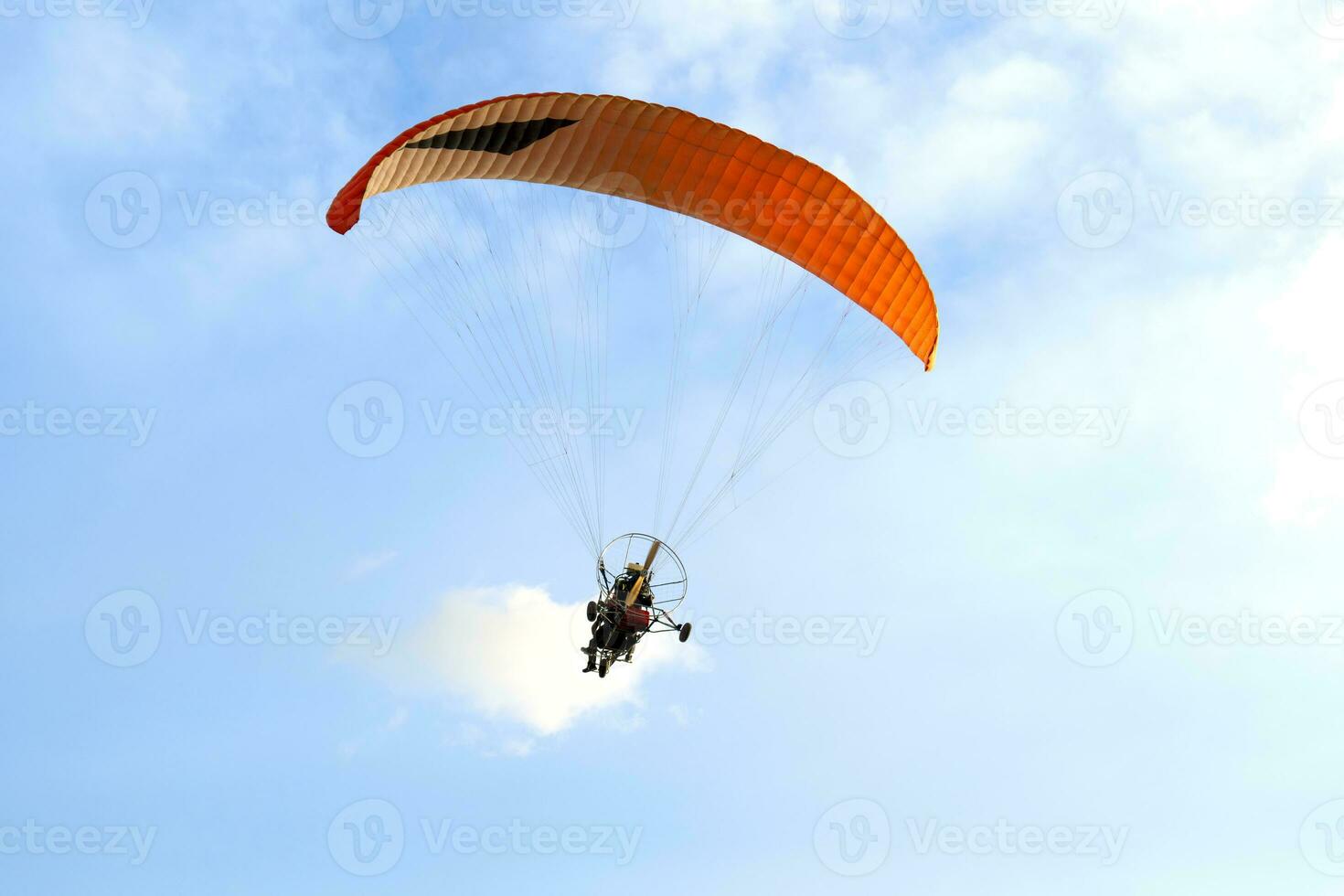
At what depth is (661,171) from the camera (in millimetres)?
21594

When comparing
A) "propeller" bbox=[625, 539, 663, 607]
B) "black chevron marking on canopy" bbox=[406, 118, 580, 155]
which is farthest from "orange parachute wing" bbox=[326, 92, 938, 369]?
"propeller" bbox=[625, 539, 663, 607]

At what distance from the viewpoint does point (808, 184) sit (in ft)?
70.4

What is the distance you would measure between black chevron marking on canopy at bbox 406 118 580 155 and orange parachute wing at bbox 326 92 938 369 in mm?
19

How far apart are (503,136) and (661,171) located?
2.75 meters

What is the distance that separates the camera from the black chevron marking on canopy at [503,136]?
20781 millimetres

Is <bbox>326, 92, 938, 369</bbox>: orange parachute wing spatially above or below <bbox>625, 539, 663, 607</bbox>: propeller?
above

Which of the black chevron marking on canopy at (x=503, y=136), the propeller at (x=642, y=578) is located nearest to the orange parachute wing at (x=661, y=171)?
the black chevron marking on canopy at (x=503, y=136)

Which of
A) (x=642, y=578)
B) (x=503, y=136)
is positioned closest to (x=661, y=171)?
(x=503, y=136)

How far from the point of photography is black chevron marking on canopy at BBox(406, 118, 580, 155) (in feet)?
68.2

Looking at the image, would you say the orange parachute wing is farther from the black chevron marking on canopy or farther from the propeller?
the propeller

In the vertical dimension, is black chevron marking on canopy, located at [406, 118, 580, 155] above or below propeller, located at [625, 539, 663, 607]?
above

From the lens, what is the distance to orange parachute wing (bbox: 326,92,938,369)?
20.7m

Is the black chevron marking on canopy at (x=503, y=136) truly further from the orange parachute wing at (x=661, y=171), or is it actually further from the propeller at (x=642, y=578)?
the propeller at (x=642, y=578)

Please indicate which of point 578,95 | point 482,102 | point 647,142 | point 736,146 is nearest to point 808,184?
point 736,146
